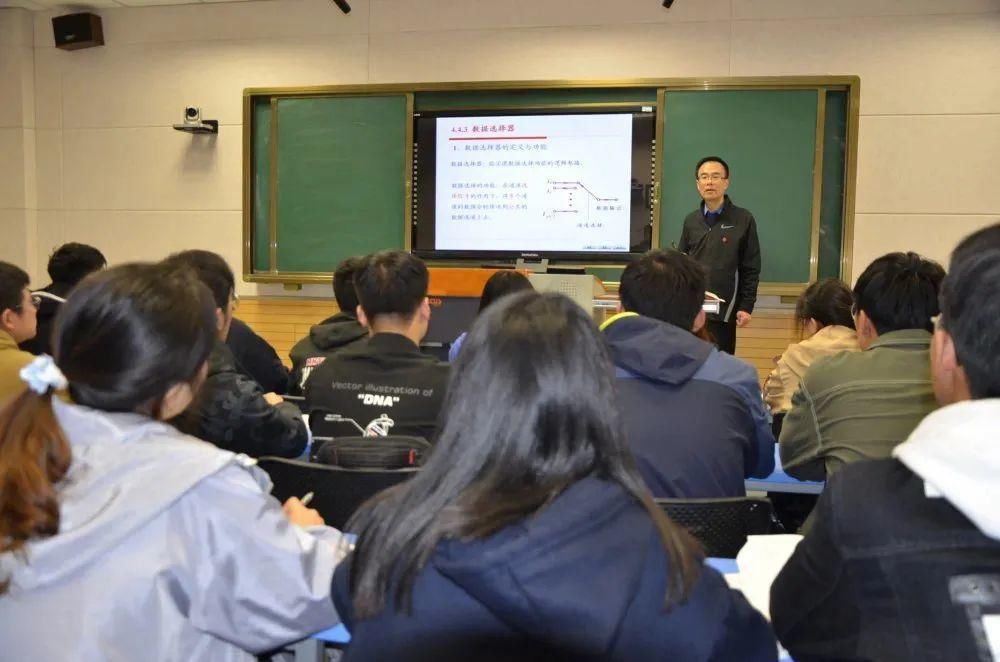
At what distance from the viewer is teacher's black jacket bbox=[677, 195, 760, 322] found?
469 cm

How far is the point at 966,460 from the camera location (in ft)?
2.69

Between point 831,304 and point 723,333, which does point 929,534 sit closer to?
point 831,304

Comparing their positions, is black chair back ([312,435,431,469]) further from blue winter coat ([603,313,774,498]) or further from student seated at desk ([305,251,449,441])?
blue winter coat ([603,313,774,498])

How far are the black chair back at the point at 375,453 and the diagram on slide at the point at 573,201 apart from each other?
3.65 metres

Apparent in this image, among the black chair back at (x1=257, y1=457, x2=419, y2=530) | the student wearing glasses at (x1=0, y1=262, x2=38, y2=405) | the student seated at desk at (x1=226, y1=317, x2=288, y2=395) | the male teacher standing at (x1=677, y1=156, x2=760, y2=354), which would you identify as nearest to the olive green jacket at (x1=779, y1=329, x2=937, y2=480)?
the black chair back at (x1=257, y1=457, x2=419, y2=530)

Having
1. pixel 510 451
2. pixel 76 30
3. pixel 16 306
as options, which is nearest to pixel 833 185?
pixel 16 306

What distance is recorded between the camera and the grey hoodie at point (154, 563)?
1059 millimetres

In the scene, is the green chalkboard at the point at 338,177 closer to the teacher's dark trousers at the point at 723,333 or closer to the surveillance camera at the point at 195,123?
the surveillance camera at the point at 195,123

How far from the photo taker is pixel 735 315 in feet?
15.7

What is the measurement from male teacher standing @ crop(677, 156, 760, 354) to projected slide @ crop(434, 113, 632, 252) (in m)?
0.58

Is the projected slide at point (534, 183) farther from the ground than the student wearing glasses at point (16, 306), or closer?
farther from the ground

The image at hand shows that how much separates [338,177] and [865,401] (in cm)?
429

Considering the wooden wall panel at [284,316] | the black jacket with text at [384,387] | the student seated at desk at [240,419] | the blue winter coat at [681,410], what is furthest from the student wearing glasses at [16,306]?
the wooden wall panel at [284,316]

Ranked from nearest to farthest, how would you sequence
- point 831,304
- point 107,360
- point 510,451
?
1. point 510,451
2. point 107,360
3. point 831,304
